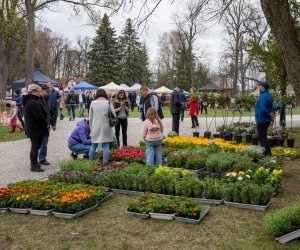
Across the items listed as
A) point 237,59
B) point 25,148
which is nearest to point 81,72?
point 237,59

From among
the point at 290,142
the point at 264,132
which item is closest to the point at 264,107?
the point at 264,132

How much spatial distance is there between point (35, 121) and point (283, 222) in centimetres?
602

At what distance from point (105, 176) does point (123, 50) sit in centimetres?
5662

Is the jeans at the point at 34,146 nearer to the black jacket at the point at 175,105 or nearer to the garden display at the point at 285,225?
the garden display at the point at 285,225

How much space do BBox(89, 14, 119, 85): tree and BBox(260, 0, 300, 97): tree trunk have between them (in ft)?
164

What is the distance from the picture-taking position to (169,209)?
5.66 meters

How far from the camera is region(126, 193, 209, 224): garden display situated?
5508mm

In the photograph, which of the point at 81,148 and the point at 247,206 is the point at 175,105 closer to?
the point at 81,148

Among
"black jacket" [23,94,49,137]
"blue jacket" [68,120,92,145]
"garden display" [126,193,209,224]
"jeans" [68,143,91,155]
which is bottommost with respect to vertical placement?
"garden display" [126,193,209,224]

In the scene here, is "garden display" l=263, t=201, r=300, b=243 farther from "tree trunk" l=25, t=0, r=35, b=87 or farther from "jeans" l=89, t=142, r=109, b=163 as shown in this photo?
"tree trunk" l=25, t=0, r=35, b=87

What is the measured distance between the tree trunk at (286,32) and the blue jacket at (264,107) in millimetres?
4822

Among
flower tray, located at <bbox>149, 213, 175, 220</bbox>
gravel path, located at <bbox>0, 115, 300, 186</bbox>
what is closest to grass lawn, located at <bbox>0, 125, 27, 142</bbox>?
gravel path, located at <bbox>0, 115, 300, 186</bbox>

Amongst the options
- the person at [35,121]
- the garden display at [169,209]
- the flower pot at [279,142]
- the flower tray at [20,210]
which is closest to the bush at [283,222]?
the garden display at [169,209]

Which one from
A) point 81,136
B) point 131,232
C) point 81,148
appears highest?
point 81,136
